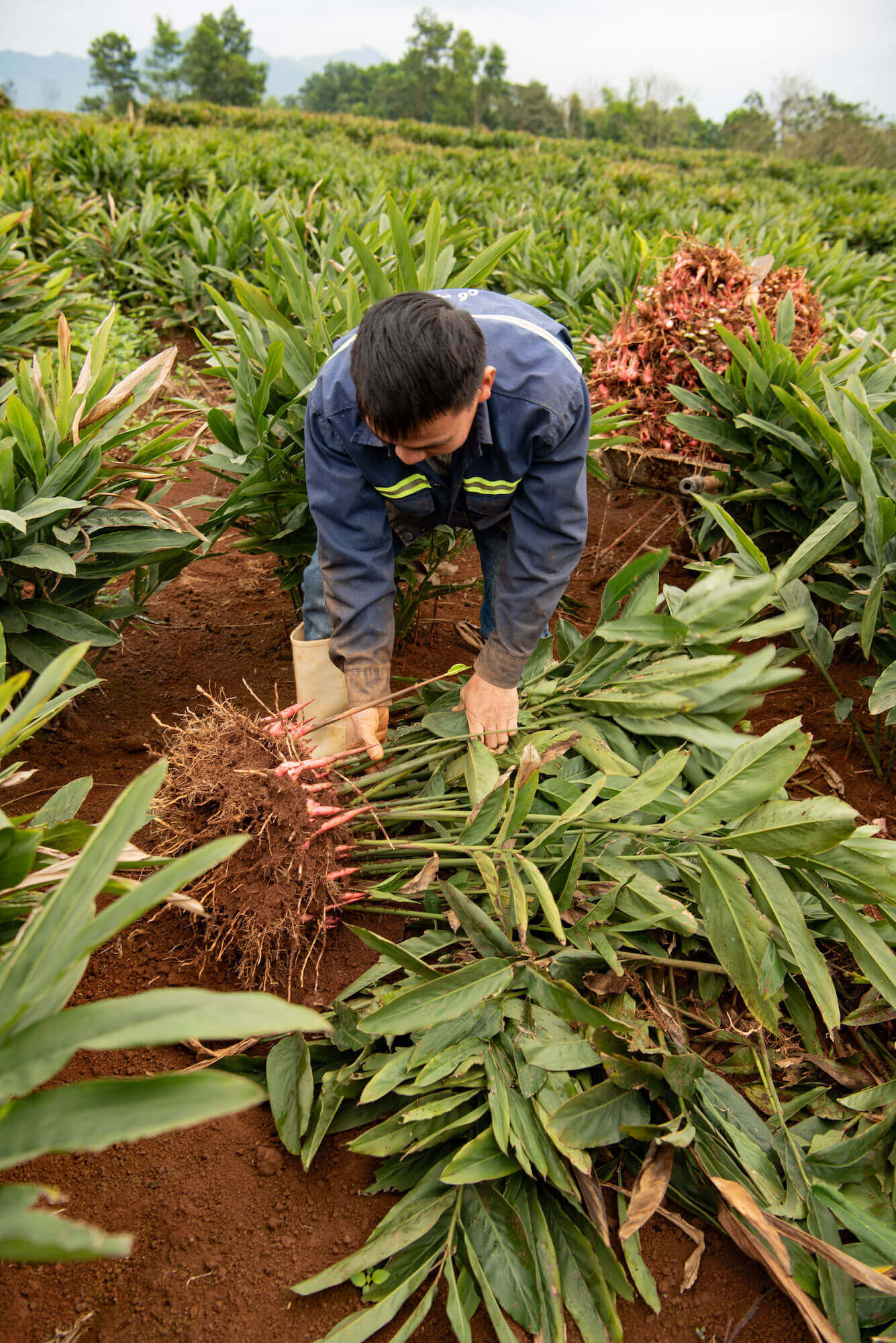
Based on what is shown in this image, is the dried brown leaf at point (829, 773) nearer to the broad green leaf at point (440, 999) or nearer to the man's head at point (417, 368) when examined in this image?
the broad green leaf at point (440, 999)

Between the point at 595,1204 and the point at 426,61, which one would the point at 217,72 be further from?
the point at 595,1204

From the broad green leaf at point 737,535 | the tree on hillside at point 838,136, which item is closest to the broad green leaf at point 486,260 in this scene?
the broad green leaf at point 737,535

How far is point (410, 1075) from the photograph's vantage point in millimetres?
1604

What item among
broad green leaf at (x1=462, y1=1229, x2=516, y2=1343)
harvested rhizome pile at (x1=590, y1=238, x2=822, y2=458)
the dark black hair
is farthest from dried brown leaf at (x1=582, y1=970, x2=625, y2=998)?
harvested rhizome pile at (x1=590, y1=238, x2=822, y2=458)

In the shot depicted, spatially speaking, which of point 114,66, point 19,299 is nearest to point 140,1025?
point 19,299

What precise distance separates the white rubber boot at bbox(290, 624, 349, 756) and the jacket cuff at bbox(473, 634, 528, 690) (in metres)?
0.48

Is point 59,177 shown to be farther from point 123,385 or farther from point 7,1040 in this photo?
point 7,1040

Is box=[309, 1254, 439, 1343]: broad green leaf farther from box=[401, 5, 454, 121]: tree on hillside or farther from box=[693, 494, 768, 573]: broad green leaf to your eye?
box=[401, 5, 454, 121]: tree on hillside

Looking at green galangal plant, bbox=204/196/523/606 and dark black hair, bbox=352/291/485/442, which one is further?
green galangal plant, bbox=204/196/523/606

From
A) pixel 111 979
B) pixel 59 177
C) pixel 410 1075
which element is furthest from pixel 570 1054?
pixel 59 177

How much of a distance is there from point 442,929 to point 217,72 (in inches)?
2079

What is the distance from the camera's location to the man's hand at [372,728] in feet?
6.88

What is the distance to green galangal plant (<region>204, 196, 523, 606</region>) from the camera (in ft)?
8.23

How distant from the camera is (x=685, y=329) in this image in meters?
3.39
